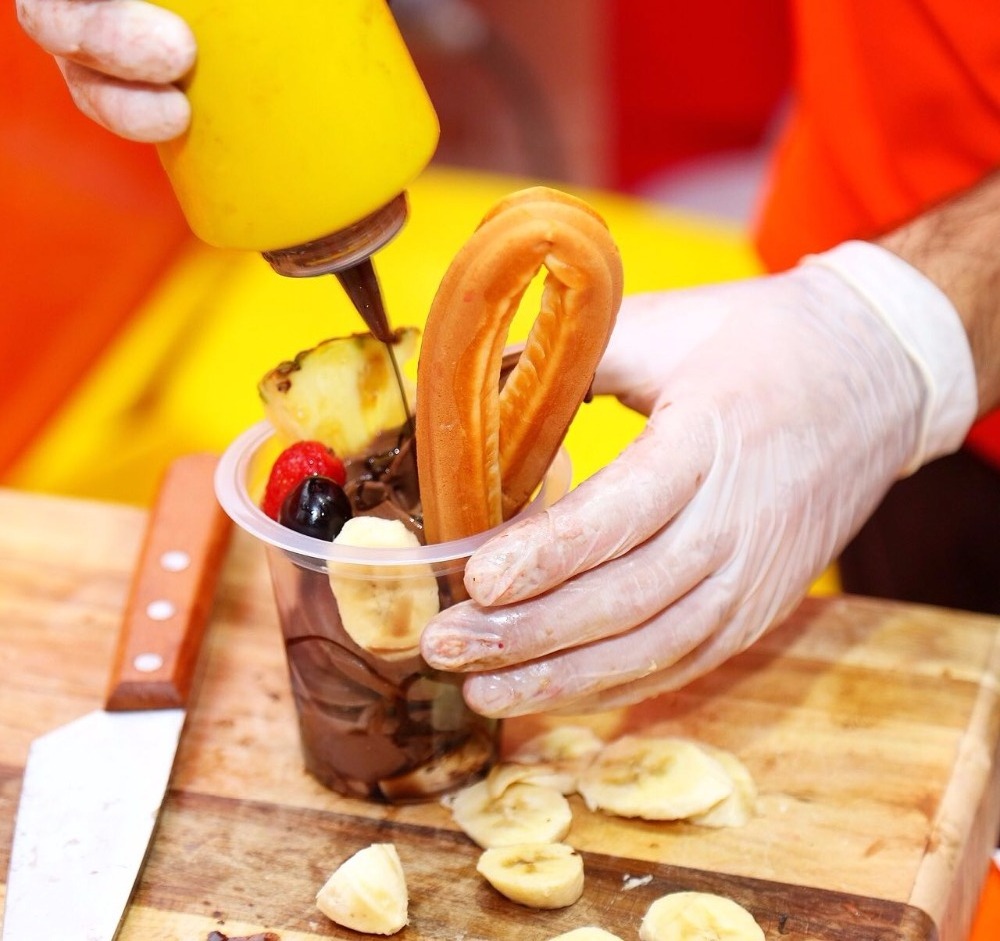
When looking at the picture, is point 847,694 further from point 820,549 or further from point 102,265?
point 102,265

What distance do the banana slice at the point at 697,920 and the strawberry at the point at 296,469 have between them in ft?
1.26

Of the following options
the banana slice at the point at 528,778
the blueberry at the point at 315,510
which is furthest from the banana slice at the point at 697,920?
the blueberry at the point at 315,510

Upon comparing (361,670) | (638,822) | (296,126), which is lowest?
(638,822)

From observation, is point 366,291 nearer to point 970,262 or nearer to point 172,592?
point 172,592

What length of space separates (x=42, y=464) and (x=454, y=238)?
0.74 metres

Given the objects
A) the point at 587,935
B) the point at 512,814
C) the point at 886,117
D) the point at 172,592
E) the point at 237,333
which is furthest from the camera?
the point at 237,333

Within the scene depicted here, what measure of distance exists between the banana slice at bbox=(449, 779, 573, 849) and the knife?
23 centimetres

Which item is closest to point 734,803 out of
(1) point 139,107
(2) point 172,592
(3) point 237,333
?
(2) point 172,592

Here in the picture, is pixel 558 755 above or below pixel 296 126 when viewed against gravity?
below

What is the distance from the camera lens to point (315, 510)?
2.82ft

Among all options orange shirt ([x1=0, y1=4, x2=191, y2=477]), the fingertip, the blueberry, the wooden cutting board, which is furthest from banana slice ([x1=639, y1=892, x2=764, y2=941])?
orange shirt ([x1=0, y1=4, x2=191, y2=477])

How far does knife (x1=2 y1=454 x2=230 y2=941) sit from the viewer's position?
2.85 feet

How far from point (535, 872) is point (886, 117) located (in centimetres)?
101

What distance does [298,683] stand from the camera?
0.96m
